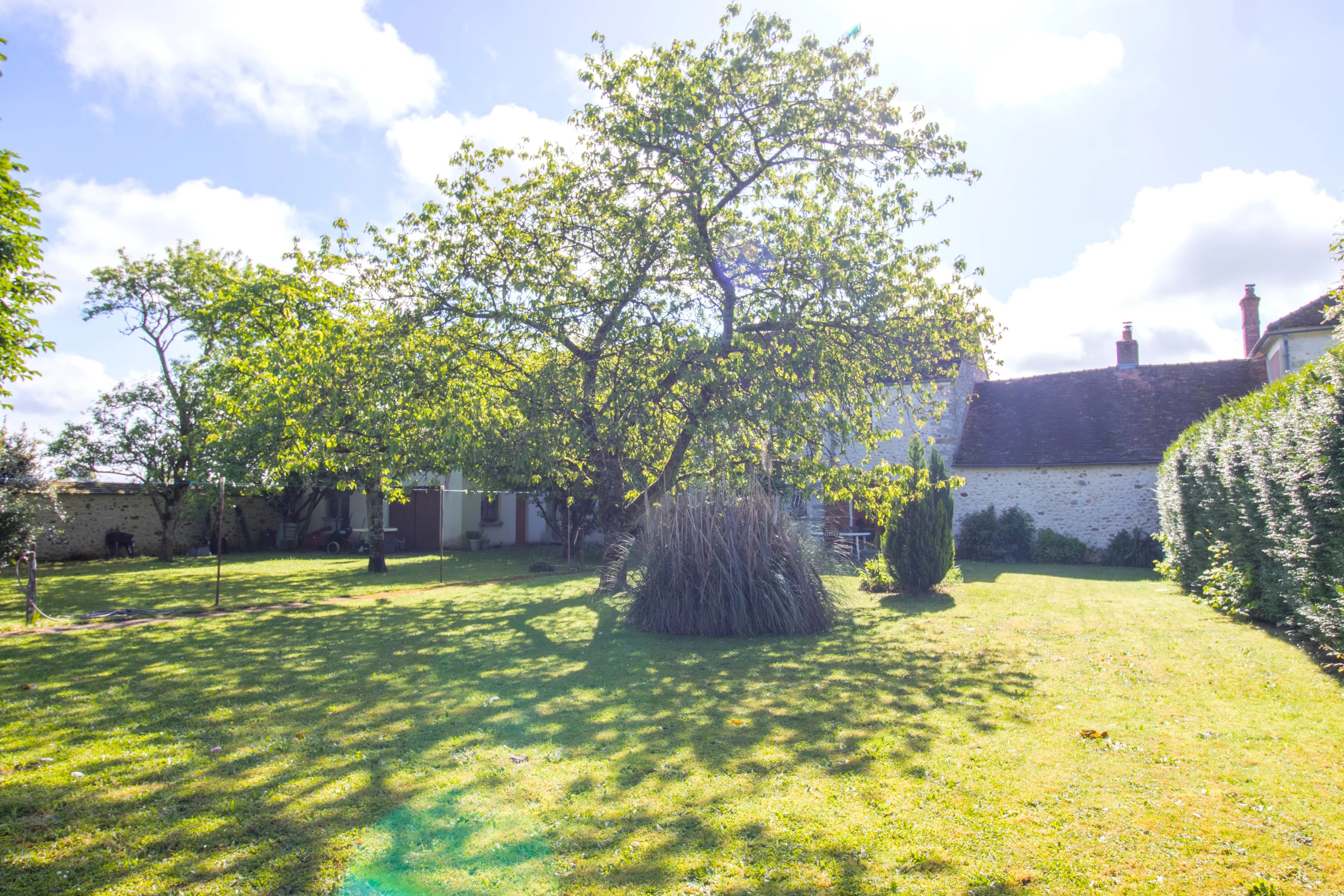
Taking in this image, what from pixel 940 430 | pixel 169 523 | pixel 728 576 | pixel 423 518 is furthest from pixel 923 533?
pixel 169 523

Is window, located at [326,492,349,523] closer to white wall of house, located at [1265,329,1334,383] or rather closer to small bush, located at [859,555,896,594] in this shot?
small bush, located at [859,555,896,594]

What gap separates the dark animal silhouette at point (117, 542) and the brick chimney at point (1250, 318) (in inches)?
1212

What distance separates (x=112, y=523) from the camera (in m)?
19.3

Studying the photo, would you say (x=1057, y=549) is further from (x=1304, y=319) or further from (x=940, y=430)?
(x=1304, y=319)

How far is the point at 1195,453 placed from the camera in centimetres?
955

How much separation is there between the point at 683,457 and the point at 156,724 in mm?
7889

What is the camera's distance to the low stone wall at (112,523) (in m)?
18.0

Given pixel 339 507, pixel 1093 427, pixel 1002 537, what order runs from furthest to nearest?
pixel 339 507, pixel 1093 427, pixel 1002 537

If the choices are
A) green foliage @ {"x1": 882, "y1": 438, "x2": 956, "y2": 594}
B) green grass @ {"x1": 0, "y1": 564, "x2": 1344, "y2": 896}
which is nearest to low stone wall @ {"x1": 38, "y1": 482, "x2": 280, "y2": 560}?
green grass @ {"x1": 0, "y1": 564, "x2": 1344, "y2": 896}

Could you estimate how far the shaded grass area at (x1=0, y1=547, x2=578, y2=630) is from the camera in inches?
412

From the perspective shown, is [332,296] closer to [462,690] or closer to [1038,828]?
[462,690]

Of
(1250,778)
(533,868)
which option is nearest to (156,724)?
(533,868)

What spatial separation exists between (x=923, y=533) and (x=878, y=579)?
1.33 meters

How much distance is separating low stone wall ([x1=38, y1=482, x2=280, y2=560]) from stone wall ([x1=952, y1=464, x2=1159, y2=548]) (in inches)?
797
